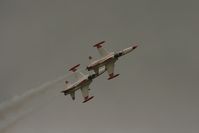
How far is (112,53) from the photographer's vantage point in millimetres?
199375

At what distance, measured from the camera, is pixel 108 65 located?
19962 centimetres

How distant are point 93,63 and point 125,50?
22.3ft

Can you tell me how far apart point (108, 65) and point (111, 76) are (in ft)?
8.04

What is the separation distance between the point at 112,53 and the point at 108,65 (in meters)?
2.50

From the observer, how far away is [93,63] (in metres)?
199

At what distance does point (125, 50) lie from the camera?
19875 cm

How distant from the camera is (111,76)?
199 meters

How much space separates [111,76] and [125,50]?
5.80m

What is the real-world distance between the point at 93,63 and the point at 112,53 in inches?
168

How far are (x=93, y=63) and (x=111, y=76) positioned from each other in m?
4.36
